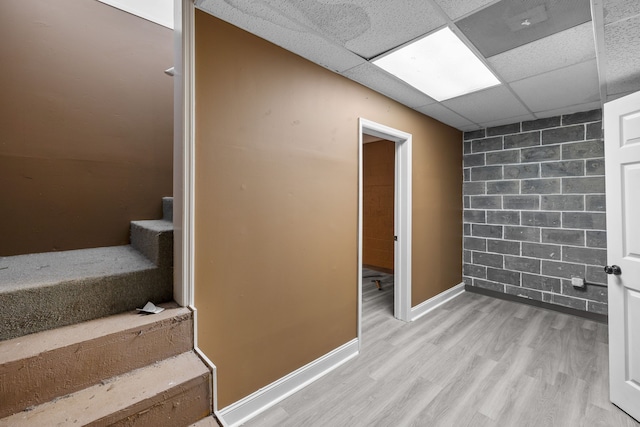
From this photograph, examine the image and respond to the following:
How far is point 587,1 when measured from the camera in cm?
140

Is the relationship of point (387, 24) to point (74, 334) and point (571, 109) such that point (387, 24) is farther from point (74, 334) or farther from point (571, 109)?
point (571, 109)

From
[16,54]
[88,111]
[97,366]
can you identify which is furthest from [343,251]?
[16,54]

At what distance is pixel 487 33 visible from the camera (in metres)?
1.72

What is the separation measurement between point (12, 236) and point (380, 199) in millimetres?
4768

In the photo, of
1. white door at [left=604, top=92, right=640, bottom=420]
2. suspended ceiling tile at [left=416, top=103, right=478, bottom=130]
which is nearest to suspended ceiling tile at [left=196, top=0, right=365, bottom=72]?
suspended ceiling tile at [left=416, top=103, right=478, bottom=130]

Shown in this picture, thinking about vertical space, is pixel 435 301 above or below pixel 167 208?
below

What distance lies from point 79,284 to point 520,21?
2.78 meters

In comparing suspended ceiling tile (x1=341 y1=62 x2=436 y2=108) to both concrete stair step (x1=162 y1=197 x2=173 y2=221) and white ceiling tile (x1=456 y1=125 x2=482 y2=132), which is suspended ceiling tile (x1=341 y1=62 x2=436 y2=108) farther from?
concrete stair step (x1=162 y1=197 x2=173 y2=221)

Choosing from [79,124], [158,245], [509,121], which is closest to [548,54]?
[509,121]

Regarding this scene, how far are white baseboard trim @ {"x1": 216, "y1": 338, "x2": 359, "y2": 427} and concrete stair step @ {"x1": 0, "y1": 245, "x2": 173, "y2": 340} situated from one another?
798mm

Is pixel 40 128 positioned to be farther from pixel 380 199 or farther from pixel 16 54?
pixel 380 199

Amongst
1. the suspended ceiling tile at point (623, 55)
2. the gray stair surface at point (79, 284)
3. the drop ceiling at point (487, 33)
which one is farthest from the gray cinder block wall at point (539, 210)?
the gray stair surface at point (79, 284)

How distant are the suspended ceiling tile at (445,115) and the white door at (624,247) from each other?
1451mm

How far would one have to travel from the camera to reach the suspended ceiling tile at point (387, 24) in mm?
1500
